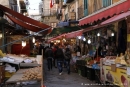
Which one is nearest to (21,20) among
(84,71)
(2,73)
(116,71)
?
(2,73)

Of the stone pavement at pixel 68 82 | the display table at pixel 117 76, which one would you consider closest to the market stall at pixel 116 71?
the display table at pixel 117 76

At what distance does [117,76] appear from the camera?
9.02 meters

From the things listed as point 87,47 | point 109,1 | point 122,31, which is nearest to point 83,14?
point 87,47

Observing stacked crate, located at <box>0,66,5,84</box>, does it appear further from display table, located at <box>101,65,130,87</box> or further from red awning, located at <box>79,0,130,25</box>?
red awning, located at <box>79,0,130,25</box>

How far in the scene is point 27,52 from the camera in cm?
2373

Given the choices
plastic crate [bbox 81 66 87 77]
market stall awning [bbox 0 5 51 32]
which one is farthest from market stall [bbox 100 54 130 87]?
market stall awning [bbox 0 5 51 32]

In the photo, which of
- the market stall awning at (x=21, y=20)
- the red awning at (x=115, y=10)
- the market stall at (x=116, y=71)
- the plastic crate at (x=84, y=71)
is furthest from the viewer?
the plastic crate at (x=84, y=71)

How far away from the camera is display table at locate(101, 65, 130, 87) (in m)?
8.27

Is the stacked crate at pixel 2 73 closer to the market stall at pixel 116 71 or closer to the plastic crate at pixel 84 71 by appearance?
the market stall at pixel 116 71

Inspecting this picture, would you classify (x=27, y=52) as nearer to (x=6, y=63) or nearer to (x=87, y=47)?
(x=87, y=47)

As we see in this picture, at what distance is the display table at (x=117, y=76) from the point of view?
827 cm

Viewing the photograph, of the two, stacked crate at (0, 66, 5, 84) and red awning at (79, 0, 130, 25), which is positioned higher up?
red awning at (79, 0, 130, 25)

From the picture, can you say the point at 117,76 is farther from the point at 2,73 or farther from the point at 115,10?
the point at 2,73

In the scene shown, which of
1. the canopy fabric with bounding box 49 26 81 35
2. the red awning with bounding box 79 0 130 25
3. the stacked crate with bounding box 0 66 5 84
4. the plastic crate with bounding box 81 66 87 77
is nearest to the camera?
the red awning with bounding box 79 0 130 25
